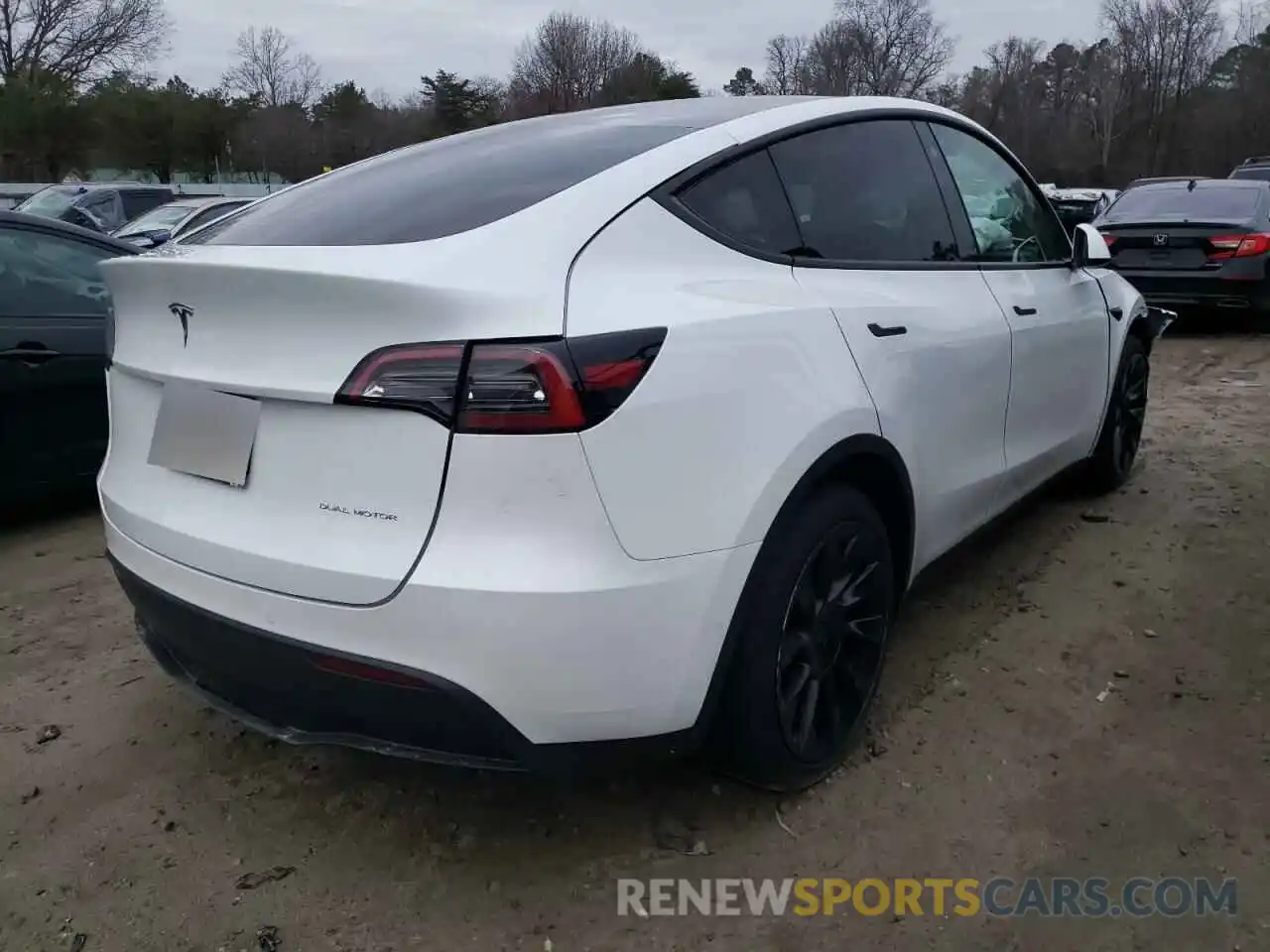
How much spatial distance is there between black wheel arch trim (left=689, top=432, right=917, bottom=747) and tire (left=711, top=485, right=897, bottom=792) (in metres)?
0.02

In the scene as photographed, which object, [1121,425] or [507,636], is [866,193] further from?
[1121,425]

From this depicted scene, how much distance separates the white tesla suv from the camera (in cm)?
186

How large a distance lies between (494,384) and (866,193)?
59.7 inches

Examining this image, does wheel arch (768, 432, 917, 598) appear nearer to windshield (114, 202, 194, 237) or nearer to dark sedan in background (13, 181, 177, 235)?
windshield (114, 202, 194, 237)

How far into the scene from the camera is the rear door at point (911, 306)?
2.58 m

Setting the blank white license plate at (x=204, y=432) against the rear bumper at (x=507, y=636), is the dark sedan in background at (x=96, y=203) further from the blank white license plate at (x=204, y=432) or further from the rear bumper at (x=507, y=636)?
the rear bumper at (x=507, y=636)

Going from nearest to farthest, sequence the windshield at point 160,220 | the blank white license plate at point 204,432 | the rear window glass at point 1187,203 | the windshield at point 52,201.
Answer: the blank white license plate at point 204,432, the rear window glass at point 1187,203, the windshield at point 160,220, the windshield at point 52,201

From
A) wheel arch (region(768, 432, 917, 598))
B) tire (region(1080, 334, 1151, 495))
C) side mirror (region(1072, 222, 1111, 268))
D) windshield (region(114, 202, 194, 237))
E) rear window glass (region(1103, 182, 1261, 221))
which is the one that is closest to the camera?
wheel arch (region(768, 432, 917, 598))

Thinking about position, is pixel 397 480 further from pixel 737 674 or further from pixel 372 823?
pixel 372 823

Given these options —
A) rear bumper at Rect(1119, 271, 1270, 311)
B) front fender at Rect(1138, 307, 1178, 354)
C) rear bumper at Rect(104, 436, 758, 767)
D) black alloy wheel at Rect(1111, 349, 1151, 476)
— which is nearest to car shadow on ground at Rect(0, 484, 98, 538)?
rear bumper at Rect(104, 436, 758, 767)

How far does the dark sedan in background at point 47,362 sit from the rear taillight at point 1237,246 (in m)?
8.56

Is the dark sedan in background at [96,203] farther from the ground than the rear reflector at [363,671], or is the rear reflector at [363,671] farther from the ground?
the dark sedan in background at [96,203]

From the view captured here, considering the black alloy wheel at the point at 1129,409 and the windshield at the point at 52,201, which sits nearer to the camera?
the black alloy wheel at the point at 1129,409

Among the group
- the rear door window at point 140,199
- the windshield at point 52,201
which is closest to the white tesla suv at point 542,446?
the windshield at point 52,201
